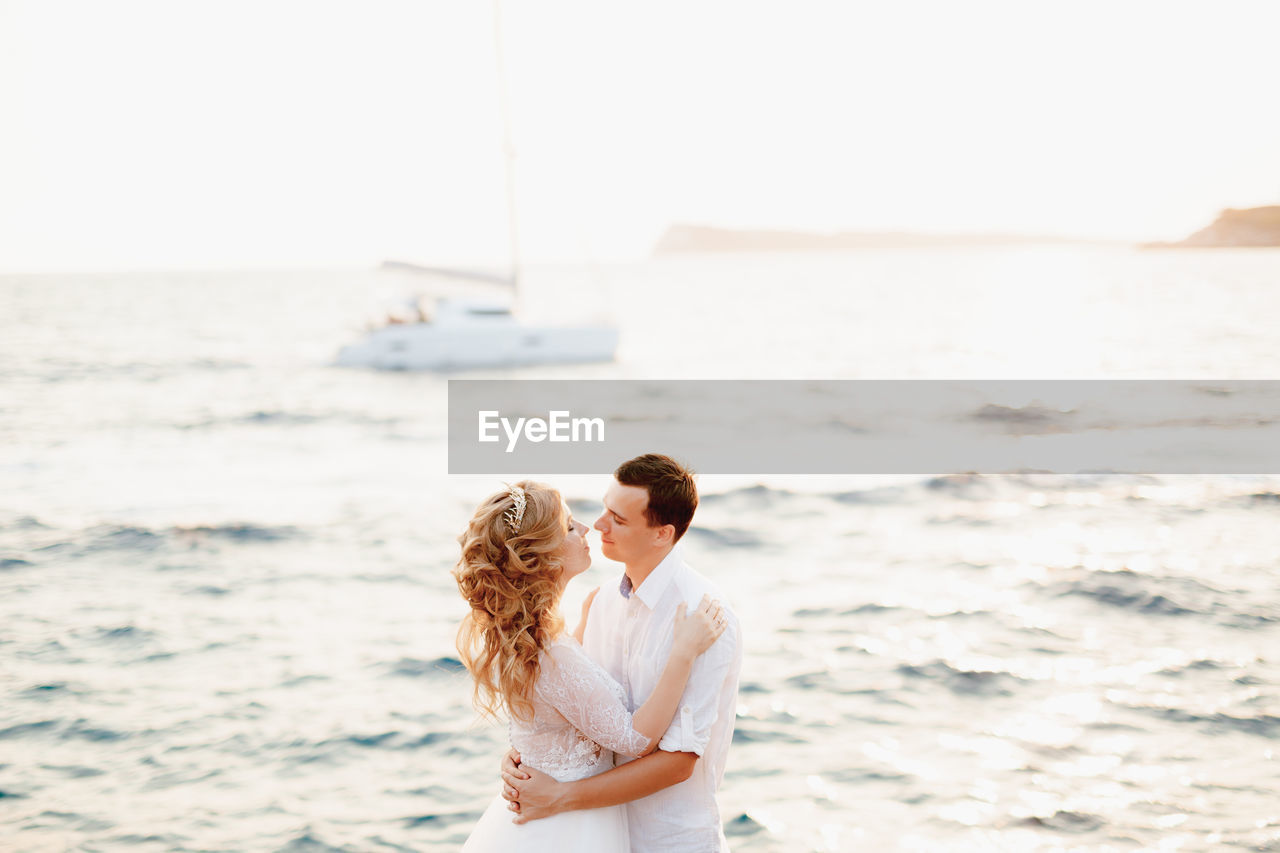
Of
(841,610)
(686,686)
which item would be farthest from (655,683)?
(841,610)

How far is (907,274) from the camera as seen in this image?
110438 mm

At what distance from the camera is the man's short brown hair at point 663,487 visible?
8.92 ft

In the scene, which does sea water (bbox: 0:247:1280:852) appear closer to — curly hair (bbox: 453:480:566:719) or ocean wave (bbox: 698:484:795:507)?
ocean wave (bbox: 698:484:795:507)

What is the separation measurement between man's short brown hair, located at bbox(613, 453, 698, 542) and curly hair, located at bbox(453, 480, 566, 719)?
0.75ft

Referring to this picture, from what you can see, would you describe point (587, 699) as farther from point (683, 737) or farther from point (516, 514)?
point (516, 514)

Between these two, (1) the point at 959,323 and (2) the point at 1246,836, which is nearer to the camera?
(2) the point at 1246,836

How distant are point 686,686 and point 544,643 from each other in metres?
0.41

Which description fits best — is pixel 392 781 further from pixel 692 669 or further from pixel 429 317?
pixel 429 317

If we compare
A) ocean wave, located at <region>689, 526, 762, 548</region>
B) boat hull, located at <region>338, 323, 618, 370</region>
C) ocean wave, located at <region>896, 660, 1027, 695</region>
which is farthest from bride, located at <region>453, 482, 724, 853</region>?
boat hull, located at <region>338, 323, 618, 370</region>

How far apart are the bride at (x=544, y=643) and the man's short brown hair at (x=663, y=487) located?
0.22 meters

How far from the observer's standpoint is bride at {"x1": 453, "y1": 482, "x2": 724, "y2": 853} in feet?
8.61

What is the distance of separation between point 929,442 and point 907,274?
95.9 metres

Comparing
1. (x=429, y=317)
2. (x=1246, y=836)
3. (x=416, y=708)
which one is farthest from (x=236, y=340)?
(x=1246, y=836)

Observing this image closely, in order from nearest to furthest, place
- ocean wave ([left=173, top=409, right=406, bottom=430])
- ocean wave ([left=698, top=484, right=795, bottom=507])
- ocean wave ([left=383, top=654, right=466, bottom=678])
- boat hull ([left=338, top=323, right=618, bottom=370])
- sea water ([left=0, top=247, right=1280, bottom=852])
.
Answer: sea water ([left=0, top=247, right=1280, bottom=852]) < ocean wave ([left=383, top=654, right=466, bottom=678]) < ocean wave ([left=698, top=484, right=795, bottom=507]) < ocean wave ([left=173, top=409, right=406, bottom=430]) < boat hull ([left=338, top=323, right=618, bottom=370])
